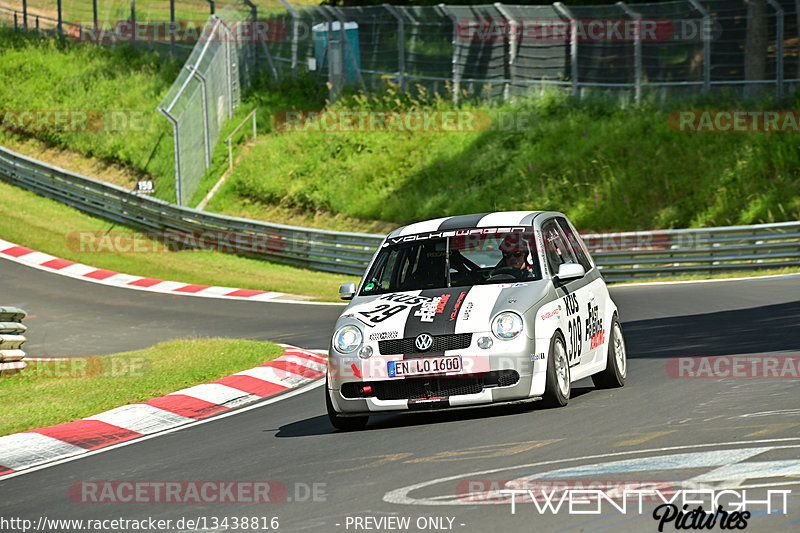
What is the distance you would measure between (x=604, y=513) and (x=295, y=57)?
34.4 m

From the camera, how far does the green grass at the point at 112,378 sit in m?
11.6

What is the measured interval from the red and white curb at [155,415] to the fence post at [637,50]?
56.7 ft

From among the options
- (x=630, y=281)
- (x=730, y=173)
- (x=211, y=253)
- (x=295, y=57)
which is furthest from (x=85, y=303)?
(x=295, y=57)

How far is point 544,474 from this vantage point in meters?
6.98

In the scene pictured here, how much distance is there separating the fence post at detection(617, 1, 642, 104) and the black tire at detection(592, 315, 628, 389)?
19306 millimetres

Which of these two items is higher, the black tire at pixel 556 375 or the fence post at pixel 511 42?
the fence post at pixel 511 42

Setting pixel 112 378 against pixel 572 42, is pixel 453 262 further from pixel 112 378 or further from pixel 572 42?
pixel 572 42

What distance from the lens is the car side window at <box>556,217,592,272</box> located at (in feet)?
36.2

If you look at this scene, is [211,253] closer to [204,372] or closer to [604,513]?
[204,372]

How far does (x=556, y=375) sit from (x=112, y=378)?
641 cm
